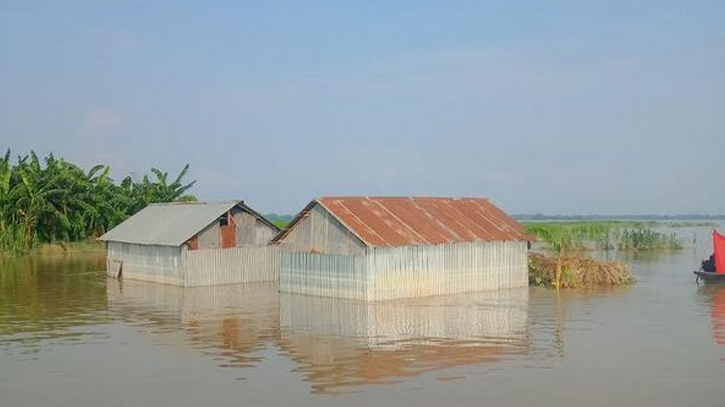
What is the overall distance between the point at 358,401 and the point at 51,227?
39.5 m

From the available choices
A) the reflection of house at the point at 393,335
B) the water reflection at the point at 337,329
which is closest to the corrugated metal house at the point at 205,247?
the water reflection at the point at 337,329

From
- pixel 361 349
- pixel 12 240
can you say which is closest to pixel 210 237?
pixel 361 349

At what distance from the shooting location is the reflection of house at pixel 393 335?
14.9m

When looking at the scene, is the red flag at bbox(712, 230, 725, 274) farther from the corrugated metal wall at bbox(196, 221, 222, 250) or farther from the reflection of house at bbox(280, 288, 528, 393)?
the corrugated metal wall at bbox(196, 221, 222, 250)

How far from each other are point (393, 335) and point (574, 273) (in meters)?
12.5

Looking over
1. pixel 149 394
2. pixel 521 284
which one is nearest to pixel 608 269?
pixel 521 284

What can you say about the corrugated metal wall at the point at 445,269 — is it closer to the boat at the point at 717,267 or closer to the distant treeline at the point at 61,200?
the boat at the point at 717,267

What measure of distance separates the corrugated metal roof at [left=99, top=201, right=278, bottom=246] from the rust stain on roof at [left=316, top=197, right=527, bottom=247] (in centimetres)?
674

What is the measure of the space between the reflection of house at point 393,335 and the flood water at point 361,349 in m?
0.06

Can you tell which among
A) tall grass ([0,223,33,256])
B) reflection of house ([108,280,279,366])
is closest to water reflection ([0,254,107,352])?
reflection of house ([108,280,279,366])

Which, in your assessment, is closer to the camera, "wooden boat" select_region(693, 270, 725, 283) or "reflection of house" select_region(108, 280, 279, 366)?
"reflection of house" select_region(108, 280, 279, 366)

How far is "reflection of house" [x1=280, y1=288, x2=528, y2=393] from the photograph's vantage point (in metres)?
14.9

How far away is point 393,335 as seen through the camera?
724 inches

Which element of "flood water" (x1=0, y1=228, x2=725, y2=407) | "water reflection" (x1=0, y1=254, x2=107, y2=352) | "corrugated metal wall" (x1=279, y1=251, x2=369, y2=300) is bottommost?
"flood water" (x1=0, y1=228, x2=725, y2=407)
